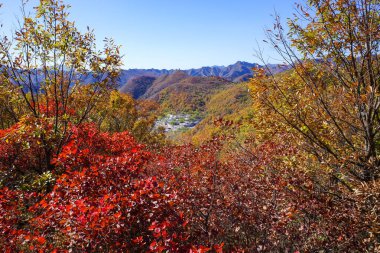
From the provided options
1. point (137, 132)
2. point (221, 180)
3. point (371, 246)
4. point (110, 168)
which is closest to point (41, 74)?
point (110, 168)

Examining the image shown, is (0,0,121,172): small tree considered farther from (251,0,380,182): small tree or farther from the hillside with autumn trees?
(251,0,380,182): small tree

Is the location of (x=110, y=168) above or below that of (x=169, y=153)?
above

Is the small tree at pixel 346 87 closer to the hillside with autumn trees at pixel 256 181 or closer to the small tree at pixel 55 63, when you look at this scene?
the hillside with autumn trees at pixel 256 181

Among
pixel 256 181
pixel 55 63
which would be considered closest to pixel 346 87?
pixel 256 181

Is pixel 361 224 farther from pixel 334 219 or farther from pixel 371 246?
pixel 371 246

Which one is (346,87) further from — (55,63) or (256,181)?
(55,63)

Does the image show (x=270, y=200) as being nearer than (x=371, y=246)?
No

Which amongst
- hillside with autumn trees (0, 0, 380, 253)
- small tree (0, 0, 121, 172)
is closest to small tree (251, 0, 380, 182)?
hillside with autumn trees (0, 0, 380, 253)

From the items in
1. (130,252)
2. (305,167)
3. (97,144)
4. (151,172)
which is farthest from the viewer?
(97,144)

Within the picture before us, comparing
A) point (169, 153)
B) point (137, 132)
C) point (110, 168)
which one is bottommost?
Answer: point (137, 132)

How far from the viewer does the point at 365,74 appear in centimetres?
542

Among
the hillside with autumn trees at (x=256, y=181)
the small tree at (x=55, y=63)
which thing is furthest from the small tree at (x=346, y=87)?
the small tree at (x=55, y=63)

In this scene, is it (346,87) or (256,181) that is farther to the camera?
(256,181)

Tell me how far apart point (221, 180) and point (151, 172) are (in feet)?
9.95
